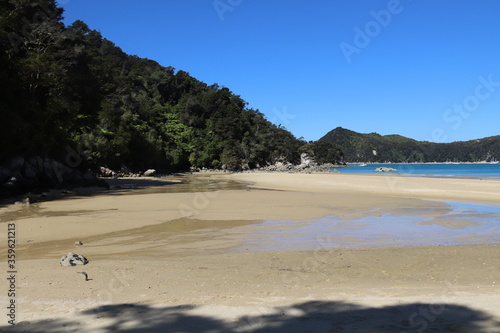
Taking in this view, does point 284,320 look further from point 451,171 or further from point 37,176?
point 451,171

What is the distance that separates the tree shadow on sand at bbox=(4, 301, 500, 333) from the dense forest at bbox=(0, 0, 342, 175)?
19.7 m

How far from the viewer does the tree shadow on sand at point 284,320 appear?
3.71 meters

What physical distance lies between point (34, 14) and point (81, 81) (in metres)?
5.40

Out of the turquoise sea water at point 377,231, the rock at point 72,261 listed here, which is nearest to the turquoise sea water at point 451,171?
the turquoise sea water at point 377,231

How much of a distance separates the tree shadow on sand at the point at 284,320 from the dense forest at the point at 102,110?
19.7 metres

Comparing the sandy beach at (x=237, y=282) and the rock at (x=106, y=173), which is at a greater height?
the rock at (x=106, y=173)

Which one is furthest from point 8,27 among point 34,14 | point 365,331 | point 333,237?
point 365,331

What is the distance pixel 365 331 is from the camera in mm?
3637

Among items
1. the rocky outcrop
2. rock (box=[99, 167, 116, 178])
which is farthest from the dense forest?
rock (box=[99, 167, 116, 178])

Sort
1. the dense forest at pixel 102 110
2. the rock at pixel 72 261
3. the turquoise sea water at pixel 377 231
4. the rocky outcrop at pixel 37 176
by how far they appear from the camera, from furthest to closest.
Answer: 1. the dense forest at pixel 102 110
2. the rocky outcrop at pixel 37 176
3. the turquoise sea water at pixel 377 231
4. the rock at pixel 72 261

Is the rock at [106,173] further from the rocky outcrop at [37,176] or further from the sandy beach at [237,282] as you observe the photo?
the sandy beach at [237,282]

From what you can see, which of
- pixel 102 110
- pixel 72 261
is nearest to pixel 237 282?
pixel 72 261

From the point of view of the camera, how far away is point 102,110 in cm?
3316

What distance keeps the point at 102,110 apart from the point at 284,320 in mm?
32838
